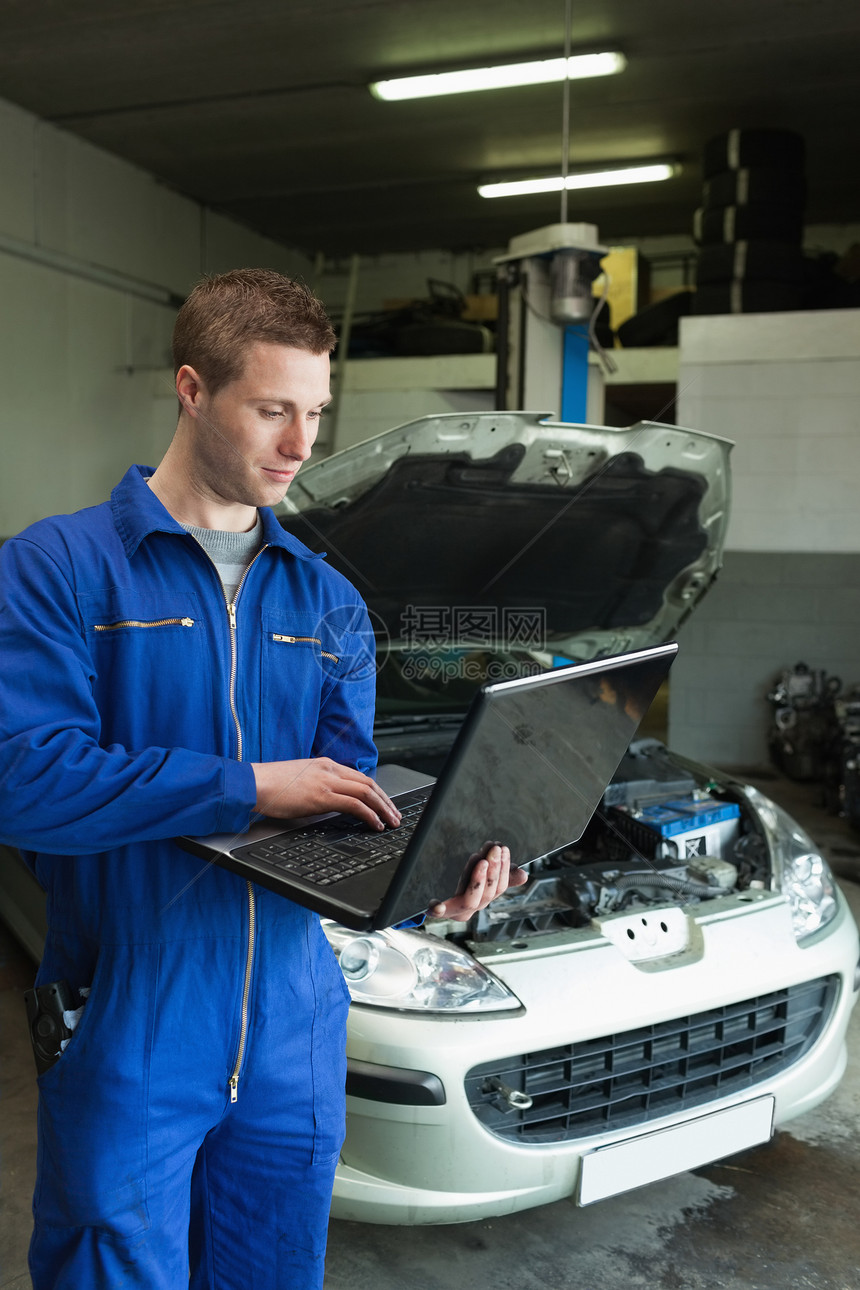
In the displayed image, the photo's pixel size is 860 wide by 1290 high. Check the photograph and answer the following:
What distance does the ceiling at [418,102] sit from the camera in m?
4.62

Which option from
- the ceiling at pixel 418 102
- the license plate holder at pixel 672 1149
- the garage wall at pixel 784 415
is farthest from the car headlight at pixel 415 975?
the ceiling at pixel 418 102

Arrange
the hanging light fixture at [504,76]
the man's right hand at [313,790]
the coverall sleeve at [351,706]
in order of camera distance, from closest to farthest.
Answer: the man's right hand at [313,790], the coverall sleeve at [351,706], the hanging light fixture at [504,76]

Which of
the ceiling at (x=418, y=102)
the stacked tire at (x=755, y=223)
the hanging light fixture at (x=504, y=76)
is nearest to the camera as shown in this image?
the ceiling at (x=418, y=102)

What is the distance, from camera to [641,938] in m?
1.85

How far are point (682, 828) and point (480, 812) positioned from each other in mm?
1550

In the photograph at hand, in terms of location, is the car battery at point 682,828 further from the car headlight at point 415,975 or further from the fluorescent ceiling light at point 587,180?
the fluorescent ceiling light at point 587,180

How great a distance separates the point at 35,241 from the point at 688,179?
4.41 m

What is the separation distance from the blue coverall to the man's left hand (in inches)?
7.7

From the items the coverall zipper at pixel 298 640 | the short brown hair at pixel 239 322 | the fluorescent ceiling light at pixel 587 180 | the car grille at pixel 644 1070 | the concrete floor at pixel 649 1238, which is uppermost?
the fluorescent ceiling light at pixel 587 180

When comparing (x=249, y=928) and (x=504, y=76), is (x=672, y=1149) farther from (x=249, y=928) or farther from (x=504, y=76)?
(x=504, y=76)

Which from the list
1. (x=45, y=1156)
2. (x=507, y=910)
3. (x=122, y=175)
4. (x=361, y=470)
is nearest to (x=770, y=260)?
(x=361, y=470)

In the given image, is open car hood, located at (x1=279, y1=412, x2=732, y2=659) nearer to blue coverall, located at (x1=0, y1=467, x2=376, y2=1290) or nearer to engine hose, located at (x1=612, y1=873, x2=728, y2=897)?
engine hose, located at (x1=612, y1=873, x2=728, y2=897)

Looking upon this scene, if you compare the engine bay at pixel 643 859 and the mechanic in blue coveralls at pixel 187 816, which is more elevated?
the mechanic in blue coveralls at pixel 187 816

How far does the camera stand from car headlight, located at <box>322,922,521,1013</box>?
64.6 inches
